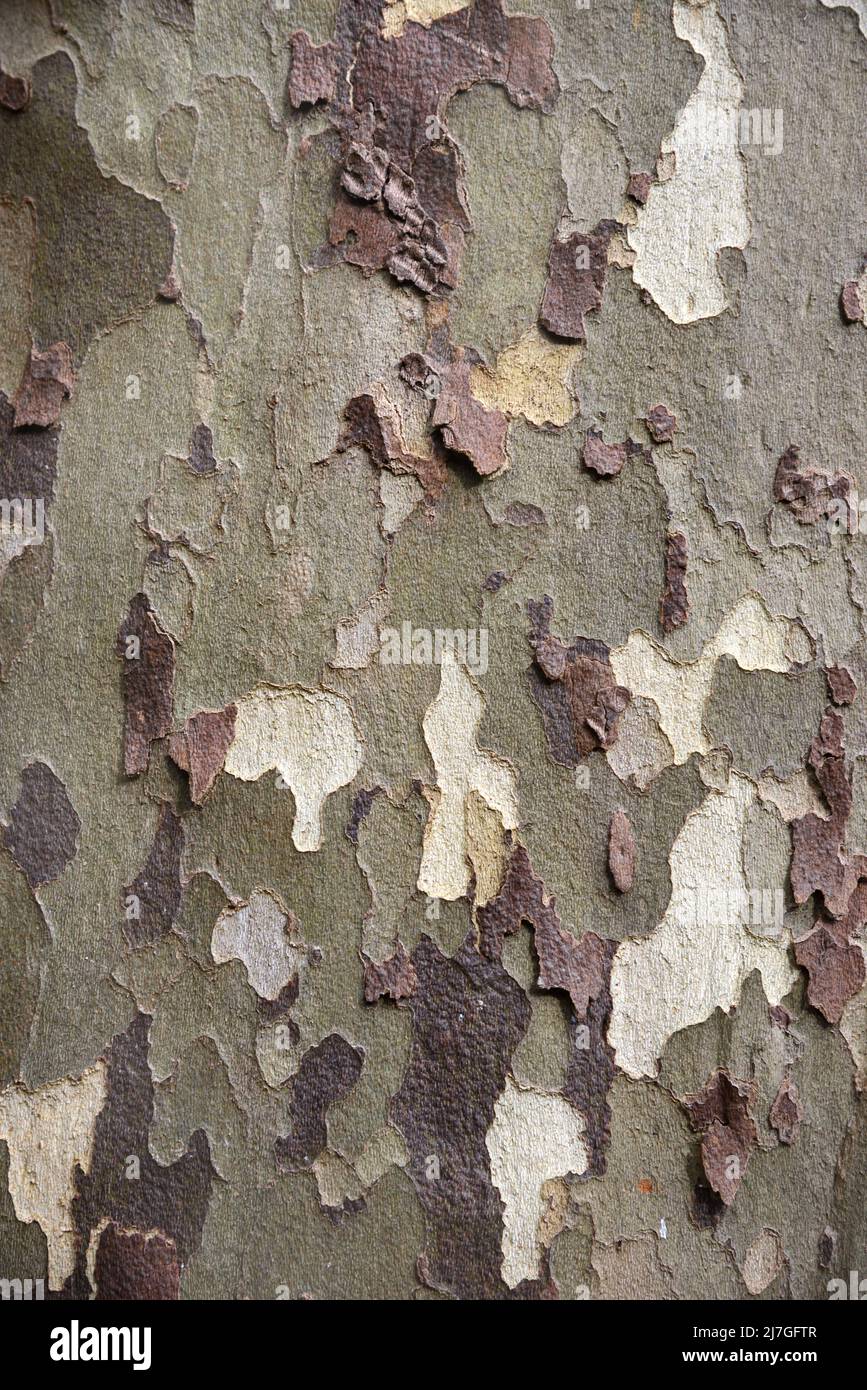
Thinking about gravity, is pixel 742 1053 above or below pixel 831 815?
below

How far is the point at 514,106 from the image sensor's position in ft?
3.32

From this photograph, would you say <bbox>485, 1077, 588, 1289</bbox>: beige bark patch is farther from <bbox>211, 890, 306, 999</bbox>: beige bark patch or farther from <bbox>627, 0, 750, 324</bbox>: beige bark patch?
<bbox>627, 0, 750, 324</bbox>: beige bark patch

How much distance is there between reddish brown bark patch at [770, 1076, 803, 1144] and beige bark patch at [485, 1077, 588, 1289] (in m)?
0.20

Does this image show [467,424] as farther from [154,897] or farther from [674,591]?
[154,897]

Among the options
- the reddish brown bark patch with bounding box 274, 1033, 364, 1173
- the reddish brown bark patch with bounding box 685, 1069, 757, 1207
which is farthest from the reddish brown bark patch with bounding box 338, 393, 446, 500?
the reddish brown bark patch with bounding box 685, 1069, 757, 1207

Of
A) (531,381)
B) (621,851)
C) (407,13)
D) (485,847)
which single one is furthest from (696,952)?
(407,13)

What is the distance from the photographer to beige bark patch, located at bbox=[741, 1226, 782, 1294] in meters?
1.00

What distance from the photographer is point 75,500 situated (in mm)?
983

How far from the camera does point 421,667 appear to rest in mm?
994

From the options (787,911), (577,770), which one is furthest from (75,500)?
(787,911)

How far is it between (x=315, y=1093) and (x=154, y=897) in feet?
0.80

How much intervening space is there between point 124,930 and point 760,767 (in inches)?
25.6
